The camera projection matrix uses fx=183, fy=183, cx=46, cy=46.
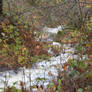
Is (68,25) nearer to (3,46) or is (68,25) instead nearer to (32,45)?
(32,45)

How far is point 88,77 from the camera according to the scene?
3.04 meters

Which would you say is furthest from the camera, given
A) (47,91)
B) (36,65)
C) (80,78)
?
(36,65)

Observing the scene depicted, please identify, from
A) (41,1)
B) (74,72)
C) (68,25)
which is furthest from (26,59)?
(41,1)

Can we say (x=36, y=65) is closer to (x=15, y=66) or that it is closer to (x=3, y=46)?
(x=15, y=66)

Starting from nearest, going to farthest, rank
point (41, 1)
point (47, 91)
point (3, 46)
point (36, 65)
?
point (47, 91) → point (36, 65) → point (3, 46) → point (41, 1)

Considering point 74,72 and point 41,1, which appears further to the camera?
point 41,1

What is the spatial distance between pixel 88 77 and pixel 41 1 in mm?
9761

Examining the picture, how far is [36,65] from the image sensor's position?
4.51 meters

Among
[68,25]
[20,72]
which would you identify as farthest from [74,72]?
[68,25]

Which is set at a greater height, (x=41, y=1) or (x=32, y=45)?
(x=41, y=1)

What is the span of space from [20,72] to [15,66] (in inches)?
7.1

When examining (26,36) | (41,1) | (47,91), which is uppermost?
(41,1)

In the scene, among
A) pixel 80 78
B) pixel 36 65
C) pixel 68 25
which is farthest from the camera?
pixel 68 25

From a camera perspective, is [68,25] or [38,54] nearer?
[38,54]
